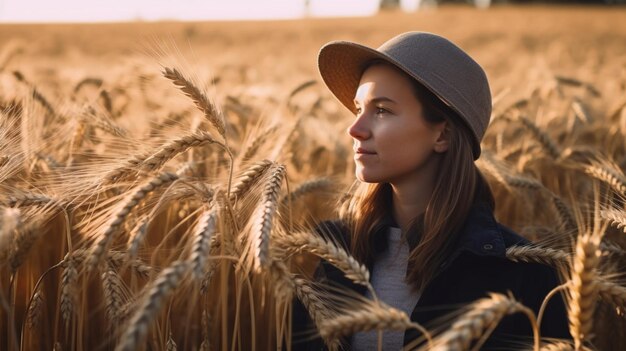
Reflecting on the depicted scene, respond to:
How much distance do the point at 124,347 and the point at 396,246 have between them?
131cm

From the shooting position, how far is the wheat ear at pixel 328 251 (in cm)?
155

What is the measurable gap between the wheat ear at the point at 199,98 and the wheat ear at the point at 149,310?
2.34ft

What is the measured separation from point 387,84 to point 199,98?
0.66 metres

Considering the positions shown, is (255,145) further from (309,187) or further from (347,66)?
(347,66)

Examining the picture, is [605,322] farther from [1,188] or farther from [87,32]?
[87,32]

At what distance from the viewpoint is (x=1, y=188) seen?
2.00 metres

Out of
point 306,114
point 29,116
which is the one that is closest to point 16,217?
point 29,116

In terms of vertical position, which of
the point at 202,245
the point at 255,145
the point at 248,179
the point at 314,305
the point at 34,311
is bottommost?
the point at 34,311

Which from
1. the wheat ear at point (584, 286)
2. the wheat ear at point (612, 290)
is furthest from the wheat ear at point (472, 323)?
the wheat ear at point (612, 290)

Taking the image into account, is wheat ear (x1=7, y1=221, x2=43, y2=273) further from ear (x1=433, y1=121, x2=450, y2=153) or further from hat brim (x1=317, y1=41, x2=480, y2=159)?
ear (x1=433, y1=121, x2=450, y2=153)

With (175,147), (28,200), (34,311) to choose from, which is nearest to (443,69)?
(175,147)

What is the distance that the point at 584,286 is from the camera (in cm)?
138

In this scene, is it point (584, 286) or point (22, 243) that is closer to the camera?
point (584, 286)

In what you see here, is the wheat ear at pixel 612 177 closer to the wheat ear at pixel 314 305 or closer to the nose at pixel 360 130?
the nose at pixel 360 130
